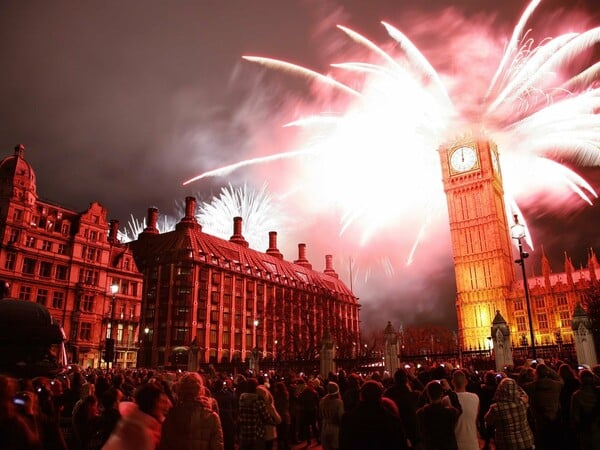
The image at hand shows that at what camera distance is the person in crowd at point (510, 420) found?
7.40 meters

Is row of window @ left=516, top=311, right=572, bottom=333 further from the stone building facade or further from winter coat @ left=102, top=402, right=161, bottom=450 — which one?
winter coat @ left=102, top=402, right=161, bottom=450

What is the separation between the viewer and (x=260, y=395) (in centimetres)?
851

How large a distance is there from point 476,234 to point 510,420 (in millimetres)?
88421

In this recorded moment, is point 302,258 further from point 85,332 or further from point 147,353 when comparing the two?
point 85,332

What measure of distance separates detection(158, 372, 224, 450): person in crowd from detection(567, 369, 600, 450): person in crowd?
253 inches

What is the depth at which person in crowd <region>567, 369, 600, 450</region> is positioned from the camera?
7.63 metres

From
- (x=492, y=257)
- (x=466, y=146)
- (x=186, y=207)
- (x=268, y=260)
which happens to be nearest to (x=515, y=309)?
(x=492, y=257)

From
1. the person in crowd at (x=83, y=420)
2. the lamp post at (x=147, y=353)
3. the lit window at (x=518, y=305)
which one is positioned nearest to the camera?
the person in crowd at (x=83, y=420)

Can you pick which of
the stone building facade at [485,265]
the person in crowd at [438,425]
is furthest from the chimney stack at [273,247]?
the person in crowd at [438,425]

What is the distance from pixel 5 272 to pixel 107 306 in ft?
41.2

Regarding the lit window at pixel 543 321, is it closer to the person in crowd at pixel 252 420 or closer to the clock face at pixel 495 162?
the clock face at pixel 495 162

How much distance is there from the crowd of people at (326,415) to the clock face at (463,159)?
85.0 metres

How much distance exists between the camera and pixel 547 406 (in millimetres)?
8984

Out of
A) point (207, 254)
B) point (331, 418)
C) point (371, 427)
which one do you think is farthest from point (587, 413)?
point (207, 254)
